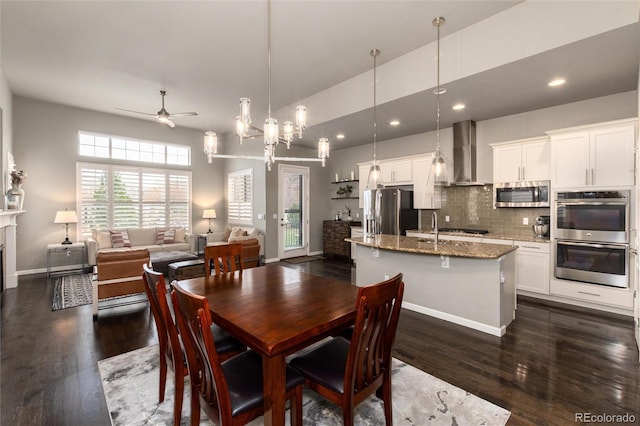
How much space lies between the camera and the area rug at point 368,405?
6.06 ft

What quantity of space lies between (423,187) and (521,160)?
5.27 ft

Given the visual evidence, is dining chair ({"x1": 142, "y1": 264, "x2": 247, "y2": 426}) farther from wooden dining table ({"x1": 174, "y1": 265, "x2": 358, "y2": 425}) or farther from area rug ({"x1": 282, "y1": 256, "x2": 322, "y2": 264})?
area rug ({"x1": 282, "y1": 256, "x2": 322, "y2": 264})

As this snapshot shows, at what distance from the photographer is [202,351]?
135cm

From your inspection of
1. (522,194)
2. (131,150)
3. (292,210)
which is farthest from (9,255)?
(522,194)

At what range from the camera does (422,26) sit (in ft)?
10.6

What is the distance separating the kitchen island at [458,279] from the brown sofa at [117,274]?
2947 mm

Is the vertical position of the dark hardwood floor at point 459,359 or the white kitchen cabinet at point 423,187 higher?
the white kitchen cabinet at point 423,187

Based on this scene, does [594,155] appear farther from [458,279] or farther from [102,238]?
[102,238]

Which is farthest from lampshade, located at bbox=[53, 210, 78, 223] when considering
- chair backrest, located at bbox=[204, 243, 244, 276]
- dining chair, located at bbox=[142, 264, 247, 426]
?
dining chair, located at bbox=[142, 264, 247, 426]

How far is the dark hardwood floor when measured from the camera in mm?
1974

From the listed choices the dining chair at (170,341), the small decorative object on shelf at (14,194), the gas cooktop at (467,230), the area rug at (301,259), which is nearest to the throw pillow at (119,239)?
the small decorative object on shelf at (14,194)

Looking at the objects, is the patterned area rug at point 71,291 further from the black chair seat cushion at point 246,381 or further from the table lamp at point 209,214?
the black chair seat cushion at point 246,381

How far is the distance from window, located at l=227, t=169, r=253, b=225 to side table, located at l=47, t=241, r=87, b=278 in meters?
3.24

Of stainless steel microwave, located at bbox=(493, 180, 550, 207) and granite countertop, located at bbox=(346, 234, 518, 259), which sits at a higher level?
stainless steel microwave, located at bbox=(493, 180, 550, 207)
